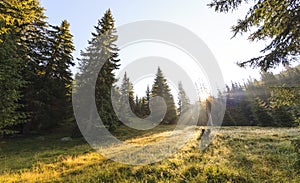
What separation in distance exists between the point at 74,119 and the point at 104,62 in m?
7.51

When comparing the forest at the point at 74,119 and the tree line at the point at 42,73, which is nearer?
the forest at the point at 74,119

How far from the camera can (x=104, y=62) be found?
21.6 metres

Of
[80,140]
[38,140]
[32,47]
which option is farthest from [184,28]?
[38,140]

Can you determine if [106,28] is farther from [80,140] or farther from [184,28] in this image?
[80,140]

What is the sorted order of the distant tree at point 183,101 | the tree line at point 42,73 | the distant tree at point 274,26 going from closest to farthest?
the distant tree at point 274,26, the tree line at point 42,73, the distant tree at point 183,101

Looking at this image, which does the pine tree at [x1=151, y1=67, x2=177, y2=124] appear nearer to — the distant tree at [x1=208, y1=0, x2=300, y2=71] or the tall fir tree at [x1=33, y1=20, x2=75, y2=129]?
the tall fir tree at [x1=33, y1=20, x2=75, y2=129]

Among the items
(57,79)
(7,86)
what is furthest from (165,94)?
(7,86)

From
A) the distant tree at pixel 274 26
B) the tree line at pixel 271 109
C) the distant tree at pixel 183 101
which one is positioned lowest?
the tree line at pixel 271 109

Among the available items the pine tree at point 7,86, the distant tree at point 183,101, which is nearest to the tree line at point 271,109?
the distant tree at point 183,101

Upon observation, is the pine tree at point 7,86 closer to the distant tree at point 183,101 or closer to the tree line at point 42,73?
the tree line at point 42,73

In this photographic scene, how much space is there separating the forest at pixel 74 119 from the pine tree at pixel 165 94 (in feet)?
43.3

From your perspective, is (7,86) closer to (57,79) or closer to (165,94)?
(57,79)

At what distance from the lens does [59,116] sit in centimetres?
2244

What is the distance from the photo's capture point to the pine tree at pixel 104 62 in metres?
20.1
